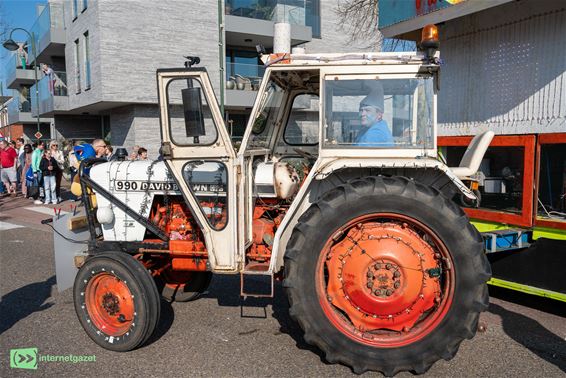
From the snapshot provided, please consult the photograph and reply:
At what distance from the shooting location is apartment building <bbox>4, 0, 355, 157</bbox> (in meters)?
17.6

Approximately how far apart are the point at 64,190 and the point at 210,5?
984cm

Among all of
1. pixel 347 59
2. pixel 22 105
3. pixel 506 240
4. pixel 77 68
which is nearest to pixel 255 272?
pixel 347 59

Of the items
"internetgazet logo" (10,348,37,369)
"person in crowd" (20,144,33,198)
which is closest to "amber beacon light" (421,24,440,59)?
"internetgazet logo" (10,348,37,369)

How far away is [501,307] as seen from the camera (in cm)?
467

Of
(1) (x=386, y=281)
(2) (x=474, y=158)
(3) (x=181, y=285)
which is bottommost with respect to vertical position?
(3) (x=181, y=285)

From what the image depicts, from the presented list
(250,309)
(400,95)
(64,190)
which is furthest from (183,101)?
(64,190)

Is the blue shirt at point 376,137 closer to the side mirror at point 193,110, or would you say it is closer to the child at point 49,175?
the side mirror at point 193,110

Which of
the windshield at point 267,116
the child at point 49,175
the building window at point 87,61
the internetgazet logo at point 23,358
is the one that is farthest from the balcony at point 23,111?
the windshield at point 267,116

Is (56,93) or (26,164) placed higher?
(56,93)

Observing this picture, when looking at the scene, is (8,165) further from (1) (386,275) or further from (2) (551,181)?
(2) (551,181)

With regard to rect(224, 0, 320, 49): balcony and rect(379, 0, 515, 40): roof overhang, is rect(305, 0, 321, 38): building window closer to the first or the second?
rect(224, 0, 320, 49): balcony

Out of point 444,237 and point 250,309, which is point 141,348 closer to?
point 250,309

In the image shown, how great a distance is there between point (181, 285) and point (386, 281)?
232cm

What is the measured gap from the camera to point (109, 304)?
370 cm
